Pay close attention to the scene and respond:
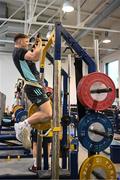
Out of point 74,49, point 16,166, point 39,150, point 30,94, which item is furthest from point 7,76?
point 74,49

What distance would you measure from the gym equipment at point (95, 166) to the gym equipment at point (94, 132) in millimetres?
92

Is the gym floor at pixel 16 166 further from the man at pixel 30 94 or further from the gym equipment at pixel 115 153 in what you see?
the man at pixel 30 94

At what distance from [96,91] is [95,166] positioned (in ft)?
2.30

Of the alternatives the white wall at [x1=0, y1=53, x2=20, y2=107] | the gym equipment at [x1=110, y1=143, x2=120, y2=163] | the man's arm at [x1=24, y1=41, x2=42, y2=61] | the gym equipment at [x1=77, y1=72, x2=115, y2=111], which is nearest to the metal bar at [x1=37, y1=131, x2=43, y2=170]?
the man's arm at [x1=24, y1=41, x2=42, y2=61]

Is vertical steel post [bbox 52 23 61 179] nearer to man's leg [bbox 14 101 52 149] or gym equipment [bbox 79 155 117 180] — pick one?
gym equipment [bbox 79 155 117 180]

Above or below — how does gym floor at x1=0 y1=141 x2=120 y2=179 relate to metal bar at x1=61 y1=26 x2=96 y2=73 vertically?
below

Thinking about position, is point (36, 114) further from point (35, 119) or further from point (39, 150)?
point (39, 150)

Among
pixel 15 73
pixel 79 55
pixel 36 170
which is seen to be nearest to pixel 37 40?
pixel 79 55

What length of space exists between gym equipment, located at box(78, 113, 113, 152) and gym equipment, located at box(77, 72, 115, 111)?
Result: 0.11 m

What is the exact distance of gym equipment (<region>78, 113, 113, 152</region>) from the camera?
2531 mm

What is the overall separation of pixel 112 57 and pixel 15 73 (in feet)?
15.5

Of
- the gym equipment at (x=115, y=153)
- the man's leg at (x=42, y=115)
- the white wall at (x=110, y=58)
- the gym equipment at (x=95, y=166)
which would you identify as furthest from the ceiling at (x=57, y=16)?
the gym equipment at (x=95, y=166)

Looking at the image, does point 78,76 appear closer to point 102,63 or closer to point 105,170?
point 105,170

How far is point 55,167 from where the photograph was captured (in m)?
2.50
